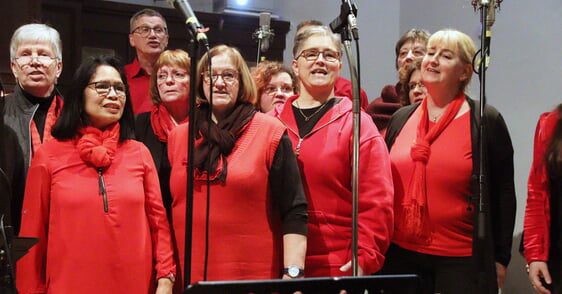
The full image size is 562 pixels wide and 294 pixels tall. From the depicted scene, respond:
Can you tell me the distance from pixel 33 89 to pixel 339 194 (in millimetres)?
1363

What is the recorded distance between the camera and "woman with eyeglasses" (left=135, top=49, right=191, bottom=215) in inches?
122

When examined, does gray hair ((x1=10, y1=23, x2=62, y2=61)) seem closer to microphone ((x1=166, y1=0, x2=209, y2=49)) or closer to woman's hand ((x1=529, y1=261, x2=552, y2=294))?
microphone ((x1=166, y1=0, x2=209, y2=49))

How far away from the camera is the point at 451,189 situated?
2.91 metres

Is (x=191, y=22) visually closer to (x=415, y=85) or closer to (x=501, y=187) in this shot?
(x=501, y=187)

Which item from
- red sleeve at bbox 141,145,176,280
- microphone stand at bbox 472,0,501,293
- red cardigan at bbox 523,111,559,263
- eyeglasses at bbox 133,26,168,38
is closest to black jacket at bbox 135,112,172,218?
red sleeve at bbox 141,145,176,280

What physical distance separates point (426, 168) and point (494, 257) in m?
0.44

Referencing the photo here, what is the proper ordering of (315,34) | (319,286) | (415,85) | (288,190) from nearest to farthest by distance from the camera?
(319,286)
(288,190)
(315,34)
(415,85)

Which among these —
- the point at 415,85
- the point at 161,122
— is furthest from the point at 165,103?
the point at 415,85

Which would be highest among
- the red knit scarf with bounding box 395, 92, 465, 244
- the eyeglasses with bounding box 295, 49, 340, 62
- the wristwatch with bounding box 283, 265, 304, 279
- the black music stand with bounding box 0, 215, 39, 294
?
the eyeglasses with bounding box 295, 49, 340, 62

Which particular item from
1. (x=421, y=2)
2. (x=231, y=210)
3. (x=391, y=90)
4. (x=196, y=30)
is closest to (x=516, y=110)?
(x=391, y=90)

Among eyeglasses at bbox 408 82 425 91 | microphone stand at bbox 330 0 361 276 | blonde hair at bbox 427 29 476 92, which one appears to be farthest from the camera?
eyeglasses at bbox 408 82 425 91

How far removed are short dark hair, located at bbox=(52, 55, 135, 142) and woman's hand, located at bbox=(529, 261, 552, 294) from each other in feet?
5.45

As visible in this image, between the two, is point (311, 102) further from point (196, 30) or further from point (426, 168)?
point (196, 30)

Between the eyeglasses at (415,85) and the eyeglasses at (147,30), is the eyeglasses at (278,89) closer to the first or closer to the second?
the eyeglasses at (415,85)
